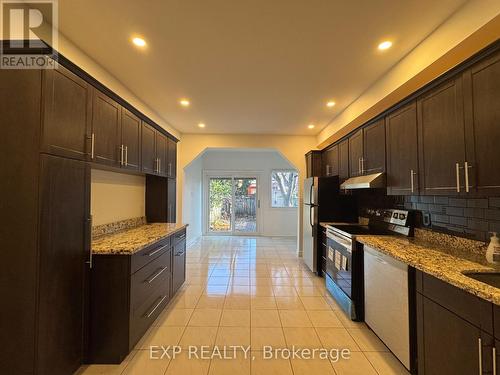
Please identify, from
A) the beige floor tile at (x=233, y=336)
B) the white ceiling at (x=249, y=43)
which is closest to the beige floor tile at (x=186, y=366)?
the beige floor tile at (x=233, y=336)

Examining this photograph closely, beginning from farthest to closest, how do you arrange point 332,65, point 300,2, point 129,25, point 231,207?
point 231,207 → point 332,65 → point 129,25 → point 300,2

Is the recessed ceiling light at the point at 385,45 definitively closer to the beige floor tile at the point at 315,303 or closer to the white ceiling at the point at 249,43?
the white ceiling at the point at 249,43

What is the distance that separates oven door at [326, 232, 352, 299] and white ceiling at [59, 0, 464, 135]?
189 cm

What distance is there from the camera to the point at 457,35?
67.4 inches

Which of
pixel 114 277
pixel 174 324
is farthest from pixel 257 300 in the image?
pixel 114 277

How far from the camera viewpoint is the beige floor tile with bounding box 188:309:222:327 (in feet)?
8.43

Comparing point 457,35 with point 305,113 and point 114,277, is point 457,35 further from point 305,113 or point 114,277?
point 114,277

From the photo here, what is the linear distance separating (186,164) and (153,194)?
5.73ft

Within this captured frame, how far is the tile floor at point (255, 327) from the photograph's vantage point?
195cm

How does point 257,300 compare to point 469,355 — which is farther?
point 257,300

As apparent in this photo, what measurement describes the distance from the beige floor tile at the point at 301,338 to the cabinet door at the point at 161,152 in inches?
102

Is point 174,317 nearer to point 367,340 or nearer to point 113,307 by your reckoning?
point 113,307

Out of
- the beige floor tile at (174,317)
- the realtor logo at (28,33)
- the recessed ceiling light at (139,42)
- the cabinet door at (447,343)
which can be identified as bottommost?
the beige floor tile at (174,317)

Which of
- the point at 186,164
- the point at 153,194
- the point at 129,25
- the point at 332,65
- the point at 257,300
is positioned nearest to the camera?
the point at 129,25
